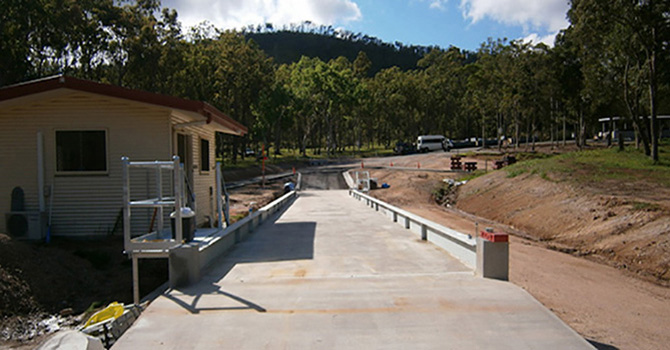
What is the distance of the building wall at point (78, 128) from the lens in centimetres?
1152

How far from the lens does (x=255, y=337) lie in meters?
4.78

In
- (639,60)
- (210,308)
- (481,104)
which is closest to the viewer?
(210,308)

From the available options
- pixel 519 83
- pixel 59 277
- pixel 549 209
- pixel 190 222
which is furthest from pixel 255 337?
pixel 519 83

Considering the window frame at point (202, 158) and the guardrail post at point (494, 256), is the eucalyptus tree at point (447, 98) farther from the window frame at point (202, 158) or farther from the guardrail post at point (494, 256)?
the guardrail post at point (494, 256)

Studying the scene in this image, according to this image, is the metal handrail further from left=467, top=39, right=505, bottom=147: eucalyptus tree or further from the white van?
the white van

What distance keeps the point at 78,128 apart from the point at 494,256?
32.7ft

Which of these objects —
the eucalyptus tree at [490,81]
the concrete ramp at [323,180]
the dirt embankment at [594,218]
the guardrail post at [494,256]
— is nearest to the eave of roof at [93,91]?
the guardrail post at [494,256]

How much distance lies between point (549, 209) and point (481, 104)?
47213 millimetres

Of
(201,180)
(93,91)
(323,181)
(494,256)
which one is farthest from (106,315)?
(323,181)

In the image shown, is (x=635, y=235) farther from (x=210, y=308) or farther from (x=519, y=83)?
(x=519, y=83)

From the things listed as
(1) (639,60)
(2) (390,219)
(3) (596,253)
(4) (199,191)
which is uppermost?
(1) (639,60)

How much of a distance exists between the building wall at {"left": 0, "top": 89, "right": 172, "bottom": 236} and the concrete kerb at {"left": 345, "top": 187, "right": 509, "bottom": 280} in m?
6.52

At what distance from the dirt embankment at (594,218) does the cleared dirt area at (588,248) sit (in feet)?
0.10

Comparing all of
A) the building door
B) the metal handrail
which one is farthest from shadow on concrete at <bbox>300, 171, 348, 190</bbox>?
the building door
